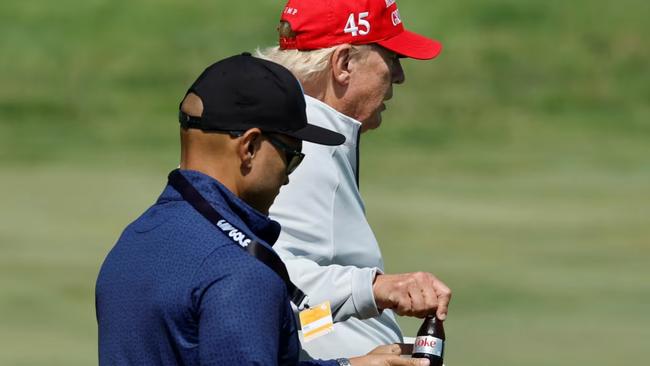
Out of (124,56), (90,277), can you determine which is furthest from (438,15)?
(90,277)

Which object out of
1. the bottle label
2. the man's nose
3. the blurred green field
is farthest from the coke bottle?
the blurred green field

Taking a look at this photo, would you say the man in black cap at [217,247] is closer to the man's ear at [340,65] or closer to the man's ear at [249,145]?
the man's ear at [249,145]

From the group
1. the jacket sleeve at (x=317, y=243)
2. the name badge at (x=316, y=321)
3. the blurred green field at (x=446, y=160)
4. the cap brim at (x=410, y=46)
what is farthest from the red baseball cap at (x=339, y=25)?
the blurred green field at (x=446, y=160)

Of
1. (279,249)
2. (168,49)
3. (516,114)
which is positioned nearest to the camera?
(279,249)

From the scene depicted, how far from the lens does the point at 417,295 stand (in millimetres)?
3594

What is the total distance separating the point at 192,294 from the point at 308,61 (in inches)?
56.1

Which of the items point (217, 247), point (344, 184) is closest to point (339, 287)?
point (344, 184)

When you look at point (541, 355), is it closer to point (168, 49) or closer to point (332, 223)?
point (332, 223)

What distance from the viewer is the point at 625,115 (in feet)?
59.4

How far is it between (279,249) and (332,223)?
0.15 m

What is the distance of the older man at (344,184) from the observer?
374cm

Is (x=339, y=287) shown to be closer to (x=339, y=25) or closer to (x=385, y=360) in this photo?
(x=385, y=360)

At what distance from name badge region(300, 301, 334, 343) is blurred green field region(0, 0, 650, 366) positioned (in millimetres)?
4940

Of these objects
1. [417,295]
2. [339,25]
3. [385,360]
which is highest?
[339,25]
